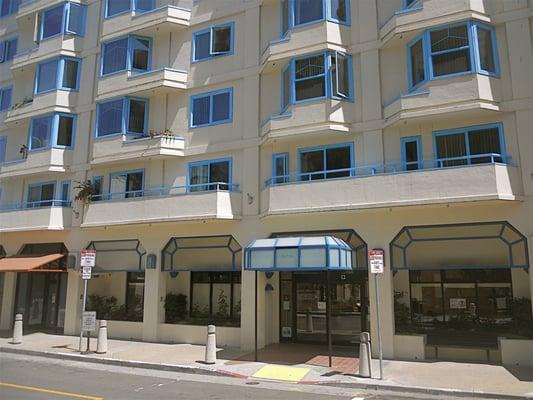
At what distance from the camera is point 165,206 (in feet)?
59.0

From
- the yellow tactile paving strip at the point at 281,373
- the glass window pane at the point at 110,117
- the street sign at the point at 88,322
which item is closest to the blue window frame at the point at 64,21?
the glass window pane at the point at 110,117

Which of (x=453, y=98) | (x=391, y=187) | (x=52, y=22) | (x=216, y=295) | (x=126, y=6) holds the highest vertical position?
(x=52, y=22)

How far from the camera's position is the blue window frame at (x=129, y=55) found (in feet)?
66.9

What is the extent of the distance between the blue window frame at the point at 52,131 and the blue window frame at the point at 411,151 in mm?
14980

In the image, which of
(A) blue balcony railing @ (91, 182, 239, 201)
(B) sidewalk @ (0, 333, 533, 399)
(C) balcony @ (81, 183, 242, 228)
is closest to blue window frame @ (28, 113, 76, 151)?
(A) blue balcony railing @ (91, 182, 239, 201)

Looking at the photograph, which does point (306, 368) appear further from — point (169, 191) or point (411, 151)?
point (169, 191)

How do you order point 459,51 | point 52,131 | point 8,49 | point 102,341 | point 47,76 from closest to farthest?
point 459,51, point 102,341, point 52,131, point 47,76, point 8,49

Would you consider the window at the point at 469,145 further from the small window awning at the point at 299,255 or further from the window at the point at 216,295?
the window at the point at 216,295

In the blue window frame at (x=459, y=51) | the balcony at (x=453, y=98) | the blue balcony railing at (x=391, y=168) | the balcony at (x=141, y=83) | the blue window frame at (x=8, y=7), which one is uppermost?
the blue window frame at (x=8, y=7)

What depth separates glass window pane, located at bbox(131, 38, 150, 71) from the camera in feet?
67.3

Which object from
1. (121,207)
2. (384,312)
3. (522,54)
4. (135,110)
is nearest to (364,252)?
(384,312)

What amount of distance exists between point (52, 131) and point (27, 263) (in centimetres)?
604

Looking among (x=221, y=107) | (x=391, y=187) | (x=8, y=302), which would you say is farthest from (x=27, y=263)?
(x=391, y=187)

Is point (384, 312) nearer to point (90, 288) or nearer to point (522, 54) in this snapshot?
point (522, 54)
